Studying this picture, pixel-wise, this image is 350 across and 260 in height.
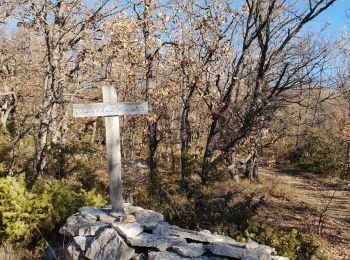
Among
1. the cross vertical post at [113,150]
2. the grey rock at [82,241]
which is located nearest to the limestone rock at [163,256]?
the grey rock at [82,241]

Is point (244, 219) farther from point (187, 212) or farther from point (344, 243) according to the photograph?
point (344, 243)

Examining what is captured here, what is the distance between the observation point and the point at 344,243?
1034 centimetres

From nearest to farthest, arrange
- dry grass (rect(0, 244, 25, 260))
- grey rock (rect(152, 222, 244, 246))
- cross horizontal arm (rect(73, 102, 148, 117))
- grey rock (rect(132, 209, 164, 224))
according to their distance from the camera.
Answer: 1. grey rock (rect(152, 222, 244, 246))
2. cross horizontal arm (rect(73, 102, 148, 117))
3. grey rock (rect(132, 209, 164, 224))
4. dry grass (rect(0, 244, 25, 260))

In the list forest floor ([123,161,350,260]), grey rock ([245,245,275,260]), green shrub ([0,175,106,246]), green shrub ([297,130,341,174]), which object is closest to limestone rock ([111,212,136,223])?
green shrub ([0,175,106,246])

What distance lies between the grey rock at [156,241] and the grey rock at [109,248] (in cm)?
11

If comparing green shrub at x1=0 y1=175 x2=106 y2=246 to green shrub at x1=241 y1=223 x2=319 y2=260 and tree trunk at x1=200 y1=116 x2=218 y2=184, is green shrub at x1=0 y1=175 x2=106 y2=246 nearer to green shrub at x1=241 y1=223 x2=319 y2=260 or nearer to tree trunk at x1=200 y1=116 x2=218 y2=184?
green shrub at x1=241 y1=223 x2=319 y2=260

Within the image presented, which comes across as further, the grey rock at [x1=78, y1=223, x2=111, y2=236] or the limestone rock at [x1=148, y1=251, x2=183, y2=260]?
the grey rock at [x1=78, y1=223, x2=111, y2=236]

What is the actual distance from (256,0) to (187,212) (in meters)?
5.50

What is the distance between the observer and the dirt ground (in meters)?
10.5

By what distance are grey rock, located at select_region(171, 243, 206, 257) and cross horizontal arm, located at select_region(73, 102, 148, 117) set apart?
212 cm

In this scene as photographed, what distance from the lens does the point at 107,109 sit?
553 cm

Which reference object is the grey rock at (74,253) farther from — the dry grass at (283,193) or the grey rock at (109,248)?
the dry grass at (283,193)

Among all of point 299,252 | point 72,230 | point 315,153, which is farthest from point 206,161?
point 315,153

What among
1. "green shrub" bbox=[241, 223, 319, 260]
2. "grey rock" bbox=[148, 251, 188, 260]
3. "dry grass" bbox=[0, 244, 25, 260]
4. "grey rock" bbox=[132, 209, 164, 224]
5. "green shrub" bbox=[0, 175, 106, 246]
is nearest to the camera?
"grey rock" bbox=[148, 251, 188, 260]
